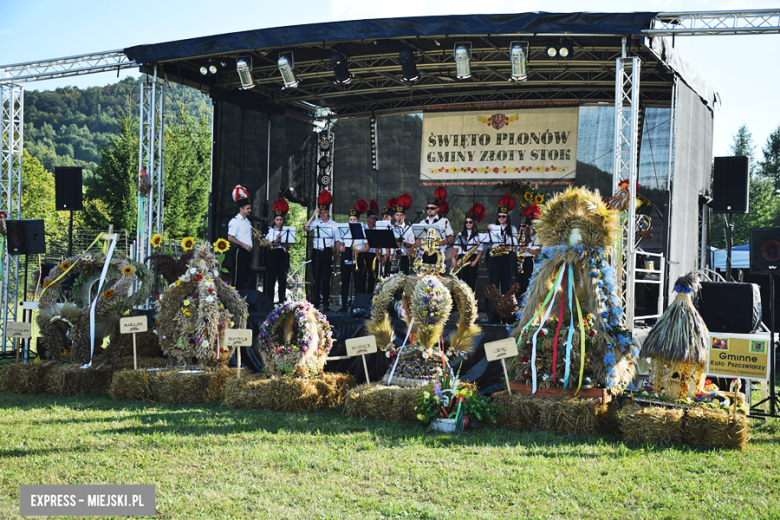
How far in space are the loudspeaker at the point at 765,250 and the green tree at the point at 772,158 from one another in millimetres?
31871

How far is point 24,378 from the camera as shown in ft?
22.7

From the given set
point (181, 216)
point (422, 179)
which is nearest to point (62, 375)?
point (422, 179)

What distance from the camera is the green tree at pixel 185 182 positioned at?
29438mm

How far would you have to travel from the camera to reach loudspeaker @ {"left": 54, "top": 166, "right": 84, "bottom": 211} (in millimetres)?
9430

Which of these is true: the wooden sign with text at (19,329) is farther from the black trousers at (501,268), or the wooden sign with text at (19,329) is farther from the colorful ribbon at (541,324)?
the black trousers at (501,268)

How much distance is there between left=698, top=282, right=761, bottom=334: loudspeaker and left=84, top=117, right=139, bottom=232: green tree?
25.3 meters

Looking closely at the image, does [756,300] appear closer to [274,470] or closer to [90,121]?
[274,470]

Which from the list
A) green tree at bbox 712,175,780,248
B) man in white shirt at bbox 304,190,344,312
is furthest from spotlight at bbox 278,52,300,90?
green tree at bbox 712,175,780,248

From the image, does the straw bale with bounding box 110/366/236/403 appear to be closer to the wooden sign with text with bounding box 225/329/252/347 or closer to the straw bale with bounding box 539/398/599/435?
the wooden sign with text with bounding box 225/329/252/347

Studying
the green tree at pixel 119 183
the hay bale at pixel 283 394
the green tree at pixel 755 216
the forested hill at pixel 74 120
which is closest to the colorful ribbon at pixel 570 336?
the hay bale at pixel 283 394

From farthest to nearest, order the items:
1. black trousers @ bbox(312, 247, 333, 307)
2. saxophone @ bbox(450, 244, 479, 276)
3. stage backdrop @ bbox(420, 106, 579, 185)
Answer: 1. stage backdrop @ bbox(420, 106, 579, 185)
2. black trousers @ bbox(312, 247, 333, 307)
3. saxophone @ bbox(450, 244, 479, 276)

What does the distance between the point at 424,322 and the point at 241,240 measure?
420 centimetres

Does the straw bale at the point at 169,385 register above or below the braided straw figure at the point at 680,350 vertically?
below

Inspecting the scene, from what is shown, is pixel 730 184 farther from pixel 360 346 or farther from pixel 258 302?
pixel 258 302
